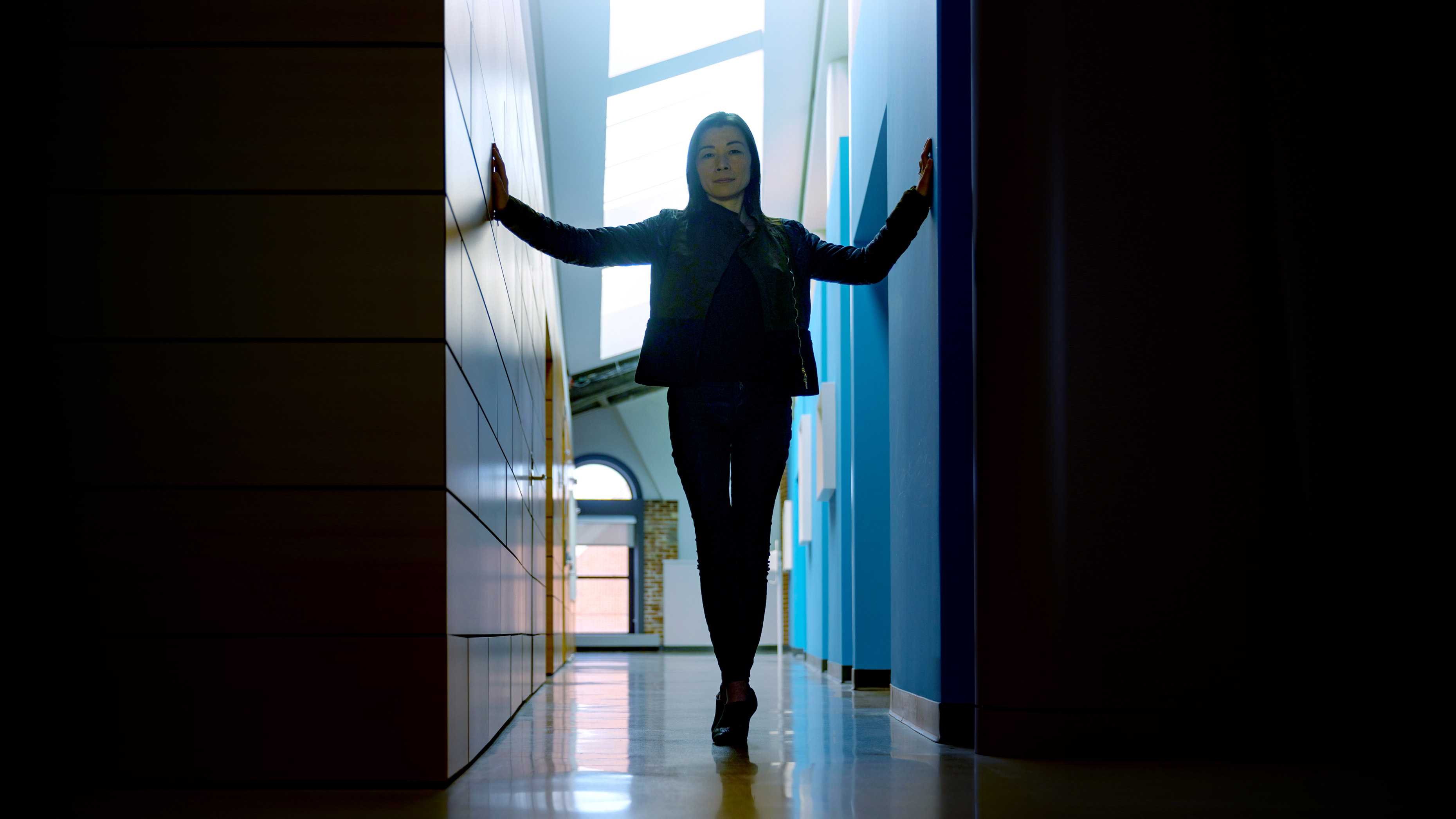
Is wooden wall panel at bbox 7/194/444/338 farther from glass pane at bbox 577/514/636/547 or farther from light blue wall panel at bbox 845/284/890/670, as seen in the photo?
glass pane at bbox 577/514/636/547

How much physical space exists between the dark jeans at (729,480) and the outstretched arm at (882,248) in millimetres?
351

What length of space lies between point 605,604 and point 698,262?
1701 cm

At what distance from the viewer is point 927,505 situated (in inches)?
104

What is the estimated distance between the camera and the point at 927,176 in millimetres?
2559

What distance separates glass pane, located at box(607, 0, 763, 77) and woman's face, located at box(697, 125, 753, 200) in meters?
4.87

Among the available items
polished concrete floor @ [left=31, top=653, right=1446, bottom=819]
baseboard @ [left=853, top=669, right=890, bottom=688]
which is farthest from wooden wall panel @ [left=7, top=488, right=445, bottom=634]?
baseboard @ [left=853, top=669, right=890, bottom=688]

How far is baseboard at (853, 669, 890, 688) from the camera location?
16.2ft

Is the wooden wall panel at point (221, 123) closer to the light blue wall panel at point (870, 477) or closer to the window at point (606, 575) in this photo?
the light blue wall panel at point (870, 477)

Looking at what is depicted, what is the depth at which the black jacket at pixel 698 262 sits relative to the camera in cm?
236

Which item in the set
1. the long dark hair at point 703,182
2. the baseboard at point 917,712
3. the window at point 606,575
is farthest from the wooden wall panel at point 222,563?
the window at point 606,575
